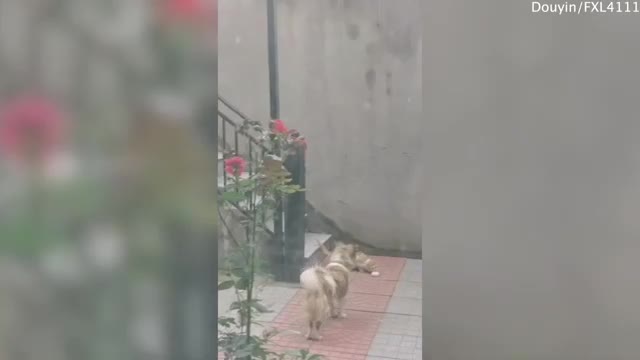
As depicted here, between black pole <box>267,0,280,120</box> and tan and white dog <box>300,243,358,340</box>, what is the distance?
518 mm

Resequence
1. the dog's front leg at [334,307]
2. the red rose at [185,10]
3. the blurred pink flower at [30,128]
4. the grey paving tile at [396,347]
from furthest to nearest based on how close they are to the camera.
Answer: the dog's front leg at [334,307] → the grey paving tile at [396,347] → the red rose at [185,10] → the blurred pink flower at [30,128]

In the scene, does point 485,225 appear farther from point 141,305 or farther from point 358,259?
point 141,305

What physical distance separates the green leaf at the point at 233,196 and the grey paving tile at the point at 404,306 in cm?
66

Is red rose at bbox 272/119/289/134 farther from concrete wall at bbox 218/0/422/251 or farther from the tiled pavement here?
the tiled pavement

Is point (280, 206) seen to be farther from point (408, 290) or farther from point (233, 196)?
point (408, 290)

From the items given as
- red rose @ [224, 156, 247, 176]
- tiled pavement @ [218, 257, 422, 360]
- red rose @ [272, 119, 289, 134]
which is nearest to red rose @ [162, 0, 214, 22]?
red rose @ [224, 156, 247, 176]

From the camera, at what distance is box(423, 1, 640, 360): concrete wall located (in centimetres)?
171

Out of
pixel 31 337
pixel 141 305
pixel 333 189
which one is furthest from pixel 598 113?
pixel 31 337

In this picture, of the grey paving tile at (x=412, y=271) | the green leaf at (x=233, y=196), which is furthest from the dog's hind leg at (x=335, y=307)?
the green leaf at (x=233, y=196)

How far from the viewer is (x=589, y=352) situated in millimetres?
1857

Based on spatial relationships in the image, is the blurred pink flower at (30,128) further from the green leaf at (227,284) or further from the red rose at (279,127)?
the red rose at (279,127)

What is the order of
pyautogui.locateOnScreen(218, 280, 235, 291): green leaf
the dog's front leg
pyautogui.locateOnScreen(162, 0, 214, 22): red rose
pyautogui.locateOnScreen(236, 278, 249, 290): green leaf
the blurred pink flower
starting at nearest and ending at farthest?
the blurred pink flower → pyautogui.locateOnScreen(162, 0, 214, 22): red rose → pyautogui.locateOnScreen(218, 280, 235, 291): green leaf → pyautogui.locateOnScreen(236, 278, 249, 290): green leaf → the dog's front leg

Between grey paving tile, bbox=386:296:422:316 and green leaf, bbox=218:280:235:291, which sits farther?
grey paving tile, bbox=386:296:422:316

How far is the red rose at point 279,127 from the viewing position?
2.09m
